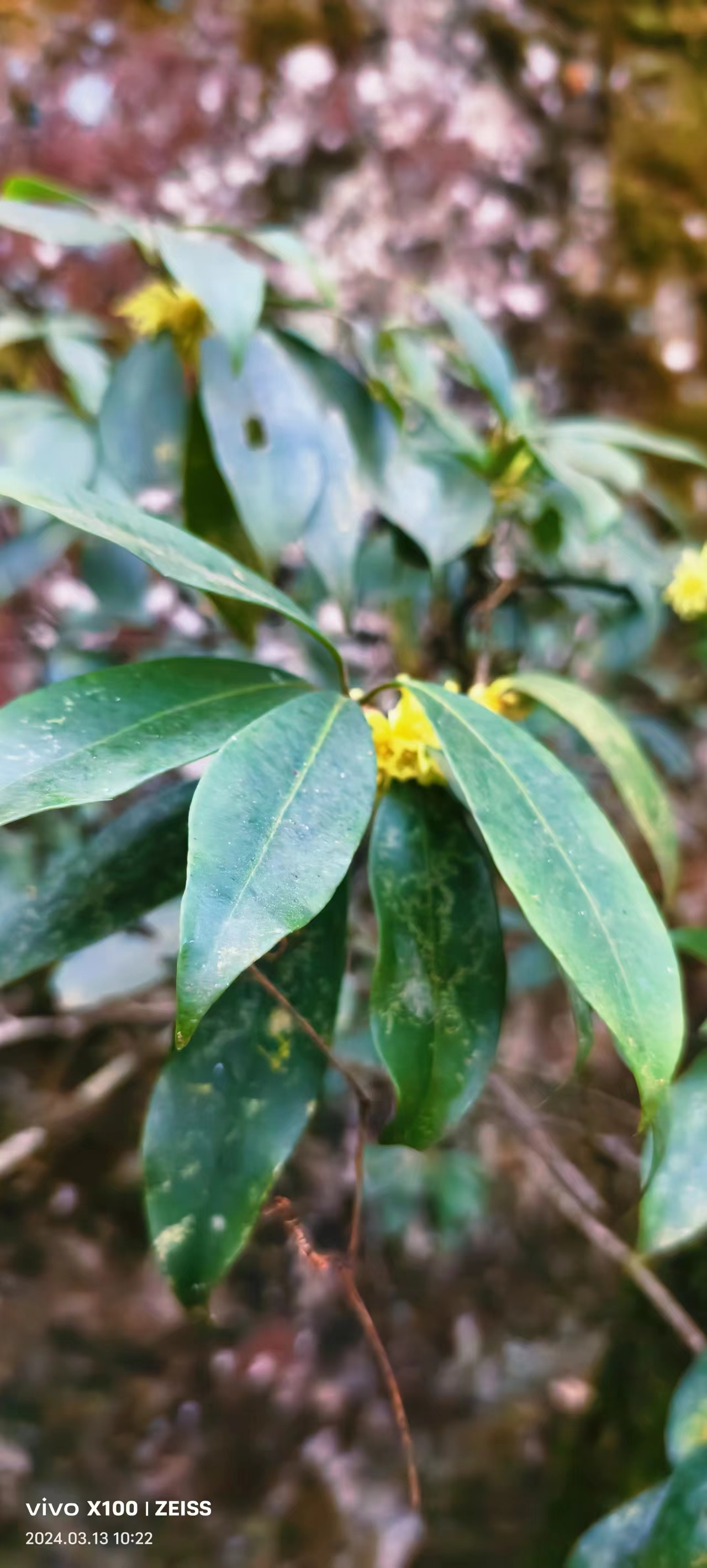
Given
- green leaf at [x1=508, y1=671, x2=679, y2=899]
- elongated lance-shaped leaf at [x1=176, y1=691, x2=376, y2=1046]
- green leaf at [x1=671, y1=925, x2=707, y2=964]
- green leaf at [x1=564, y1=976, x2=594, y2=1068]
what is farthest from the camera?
green leaf at [x1=671, y1=925, x2=707, y2=964]

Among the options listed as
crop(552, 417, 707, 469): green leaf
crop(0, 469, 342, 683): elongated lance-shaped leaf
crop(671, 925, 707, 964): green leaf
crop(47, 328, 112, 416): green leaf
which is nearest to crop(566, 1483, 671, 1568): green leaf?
crop(671, 925, 707, 964): green leaf

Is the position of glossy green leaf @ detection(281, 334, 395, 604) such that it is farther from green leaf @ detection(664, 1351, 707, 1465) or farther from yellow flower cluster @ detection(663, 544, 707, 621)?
green leaf @ detection(664, 1351, 707, 1465)

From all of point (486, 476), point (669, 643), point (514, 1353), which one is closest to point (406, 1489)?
point (514, 1353)

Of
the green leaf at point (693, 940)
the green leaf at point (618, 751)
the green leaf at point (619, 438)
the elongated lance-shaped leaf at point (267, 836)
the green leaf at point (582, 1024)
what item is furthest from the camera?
the green leaf at point (619, 438)

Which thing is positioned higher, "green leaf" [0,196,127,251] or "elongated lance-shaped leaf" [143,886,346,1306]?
"green leaf" [0,196,127,251]

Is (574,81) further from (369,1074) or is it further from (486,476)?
(369,1074)

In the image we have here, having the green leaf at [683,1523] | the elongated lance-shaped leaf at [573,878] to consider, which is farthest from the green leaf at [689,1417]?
the elongated lance-shaped leaf at [573,878]

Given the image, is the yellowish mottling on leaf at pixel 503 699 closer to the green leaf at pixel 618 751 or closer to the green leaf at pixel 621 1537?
the green leaf at pixel 618 751
